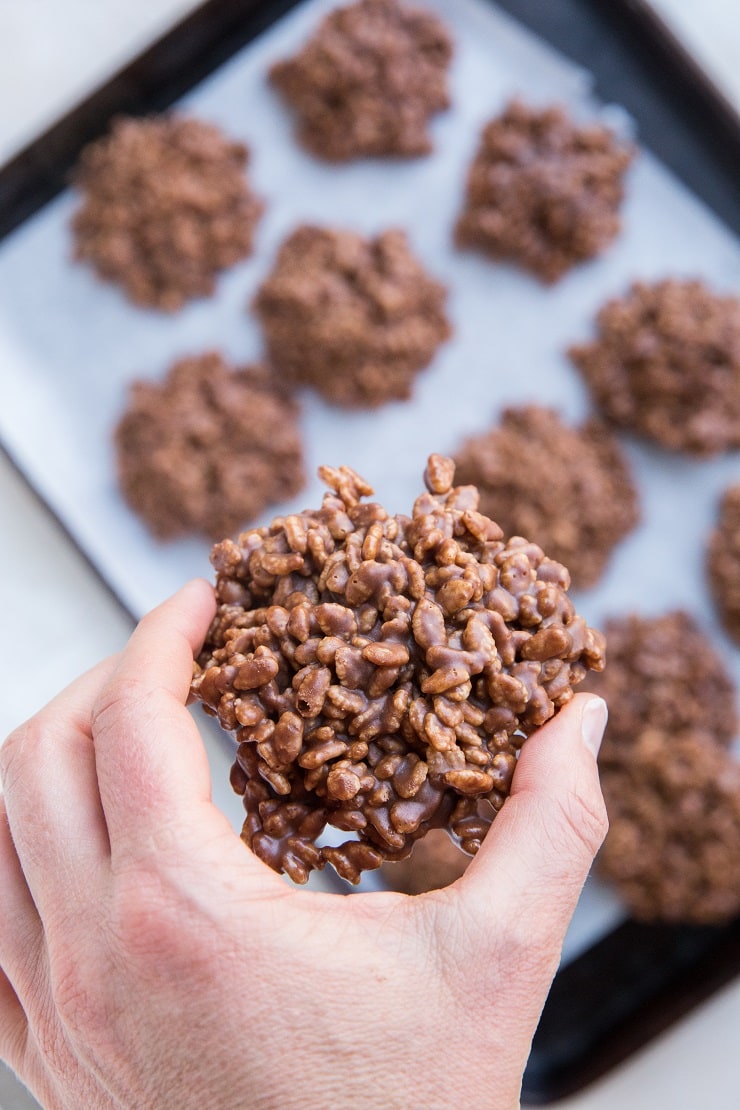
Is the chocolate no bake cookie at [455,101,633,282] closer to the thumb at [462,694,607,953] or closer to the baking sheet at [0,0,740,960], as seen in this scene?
the baking sheet at [0,0,740,960]

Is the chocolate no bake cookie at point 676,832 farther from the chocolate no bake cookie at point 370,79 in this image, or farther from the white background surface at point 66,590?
the chocolate no bake cookie at point 370,79

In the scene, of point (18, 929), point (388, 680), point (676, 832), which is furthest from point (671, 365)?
point (18, 929)

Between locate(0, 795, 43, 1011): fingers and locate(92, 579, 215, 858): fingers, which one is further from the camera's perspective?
locate(0, 795, 43, 1011): fingers

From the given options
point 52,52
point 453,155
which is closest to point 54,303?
point 52,52

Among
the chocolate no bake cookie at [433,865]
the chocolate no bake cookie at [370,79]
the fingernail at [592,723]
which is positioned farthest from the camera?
the chocolate no bake cookie at [370,79]

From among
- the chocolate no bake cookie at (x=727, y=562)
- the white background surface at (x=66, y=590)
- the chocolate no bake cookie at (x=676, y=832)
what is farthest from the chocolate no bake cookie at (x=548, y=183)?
the chocolate no bake cookie at (x=676, y=832)

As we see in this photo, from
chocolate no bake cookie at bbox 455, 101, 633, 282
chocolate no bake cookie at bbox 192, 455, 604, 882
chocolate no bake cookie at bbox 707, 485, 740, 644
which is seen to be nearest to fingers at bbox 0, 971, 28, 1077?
chocolate no bake cookie at bbox 192, 455, 604, 882
